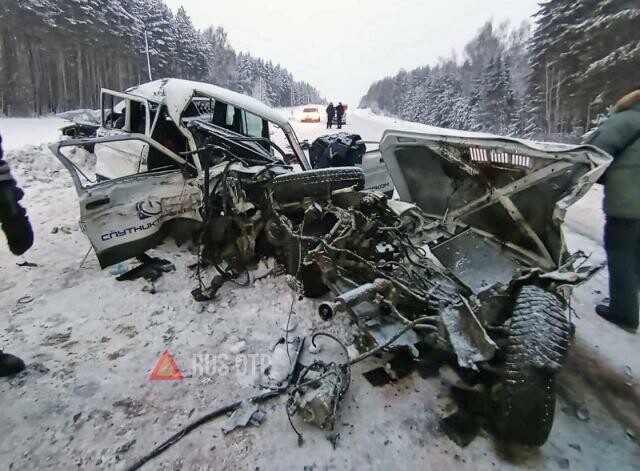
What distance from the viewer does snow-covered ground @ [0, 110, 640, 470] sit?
2.04 m

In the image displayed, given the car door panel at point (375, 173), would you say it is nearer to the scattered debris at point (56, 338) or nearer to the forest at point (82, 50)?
the scattered debris at point (56, 338)

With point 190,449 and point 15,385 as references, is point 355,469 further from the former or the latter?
point 15,385

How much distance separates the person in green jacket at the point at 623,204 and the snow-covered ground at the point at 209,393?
26 centimetres

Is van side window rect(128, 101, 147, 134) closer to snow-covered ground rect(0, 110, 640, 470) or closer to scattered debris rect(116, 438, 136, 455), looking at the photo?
snow-covered ground rect(0, 110, 640, 470)

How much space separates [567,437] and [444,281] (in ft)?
4.24

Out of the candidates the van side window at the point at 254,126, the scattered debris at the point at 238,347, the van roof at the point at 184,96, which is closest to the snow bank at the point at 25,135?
the van roof at the point at 184,96

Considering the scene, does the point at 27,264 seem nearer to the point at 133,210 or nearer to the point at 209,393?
the point at 133,210

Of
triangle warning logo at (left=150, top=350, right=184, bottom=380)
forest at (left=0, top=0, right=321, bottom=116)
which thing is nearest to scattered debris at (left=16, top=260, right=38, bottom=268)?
triangle warning logo at (left=150, top=350, right=184, bottom=380)

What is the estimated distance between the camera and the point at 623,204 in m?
3.08

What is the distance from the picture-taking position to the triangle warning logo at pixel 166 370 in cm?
264

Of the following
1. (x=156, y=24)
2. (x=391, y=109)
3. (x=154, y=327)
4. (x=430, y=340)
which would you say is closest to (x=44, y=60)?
(x=156, y=24)

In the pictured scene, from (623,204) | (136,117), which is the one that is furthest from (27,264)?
(623,204)

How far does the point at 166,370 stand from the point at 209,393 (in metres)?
0.44

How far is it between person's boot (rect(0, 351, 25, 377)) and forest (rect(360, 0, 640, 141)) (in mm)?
5419
